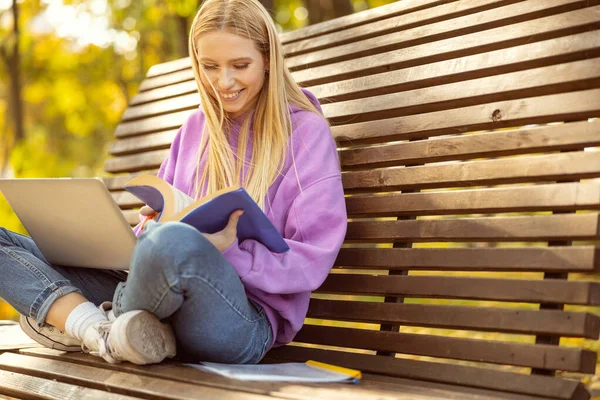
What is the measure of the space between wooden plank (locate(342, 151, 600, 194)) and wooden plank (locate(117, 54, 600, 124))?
0.25m

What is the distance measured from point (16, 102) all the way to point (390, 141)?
9116mm

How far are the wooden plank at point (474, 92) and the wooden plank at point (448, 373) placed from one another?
949 mm

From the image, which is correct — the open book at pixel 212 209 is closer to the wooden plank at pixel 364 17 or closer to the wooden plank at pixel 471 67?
the wooden plank at pixel 471 67

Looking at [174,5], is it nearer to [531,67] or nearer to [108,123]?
[531,67]

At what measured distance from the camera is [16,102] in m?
11.1

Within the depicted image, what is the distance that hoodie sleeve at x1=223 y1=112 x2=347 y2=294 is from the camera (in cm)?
258

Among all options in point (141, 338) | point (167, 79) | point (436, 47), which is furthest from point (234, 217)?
point (167, 79)

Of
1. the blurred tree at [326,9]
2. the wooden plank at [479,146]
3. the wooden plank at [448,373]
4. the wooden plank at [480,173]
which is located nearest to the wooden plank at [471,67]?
the wooden plank at [479,146]

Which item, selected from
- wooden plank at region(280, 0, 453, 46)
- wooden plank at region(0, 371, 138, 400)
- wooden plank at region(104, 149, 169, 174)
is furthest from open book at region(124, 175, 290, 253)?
wooden plank at region(104, 149, 169, 174)

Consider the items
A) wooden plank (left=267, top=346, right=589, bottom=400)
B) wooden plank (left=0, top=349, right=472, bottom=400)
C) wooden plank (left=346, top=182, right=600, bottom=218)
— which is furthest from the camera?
wooden plank (left=346, top=182, right=600, bottom=218)

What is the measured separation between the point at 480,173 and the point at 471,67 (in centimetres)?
44

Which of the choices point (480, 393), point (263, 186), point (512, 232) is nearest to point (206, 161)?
point (263, 186)

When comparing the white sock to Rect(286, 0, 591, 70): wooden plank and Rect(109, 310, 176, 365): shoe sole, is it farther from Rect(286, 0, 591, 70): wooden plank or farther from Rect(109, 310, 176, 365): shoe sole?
Rect(286, 0, 591, 70): wooden plank

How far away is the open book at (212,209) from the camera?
7.58ft
